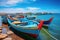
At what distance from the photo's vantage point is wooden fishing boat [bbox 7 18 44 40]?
74.0 inches

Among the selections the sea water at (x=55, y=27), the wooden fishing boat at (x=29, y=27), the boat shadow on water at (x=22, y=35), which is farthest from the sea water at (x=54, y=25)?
the boat shadow on water at (x=22, y=35)

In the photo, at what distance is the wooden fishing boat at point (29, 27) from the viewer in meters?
1.88

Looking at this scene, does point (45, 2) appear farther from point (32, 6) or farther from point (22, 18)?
point (22, 18)

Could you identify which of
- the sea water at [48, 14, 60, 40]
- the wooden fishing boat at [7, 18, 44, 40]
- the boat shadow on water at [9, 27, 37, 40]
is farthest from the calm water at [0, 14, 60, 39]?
the boat shadow on water at [9, 27, 37, 40]

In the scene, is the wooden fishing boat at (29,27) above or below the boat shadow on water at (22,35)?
above

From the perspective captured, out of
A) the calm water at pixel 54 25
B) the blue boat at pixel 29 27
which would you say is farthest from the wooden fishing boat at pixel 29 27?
the calm water at pixel 54 25

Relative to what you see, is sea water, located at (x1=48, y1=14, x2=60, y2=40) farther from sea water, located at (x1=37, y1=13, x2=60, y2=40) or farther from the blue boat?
the blue boat

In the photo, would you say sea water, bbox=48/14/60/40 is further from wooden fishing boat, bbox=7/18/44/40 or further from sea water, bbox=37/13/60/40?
wooden fishing boat, bbox=7/18/44/40

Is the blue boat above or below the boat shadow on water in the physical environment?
above

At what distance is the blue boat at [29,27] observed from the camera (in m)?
1.88

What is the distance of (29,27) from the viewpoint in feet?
6.23

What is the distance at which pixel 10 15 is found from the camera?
1958mm

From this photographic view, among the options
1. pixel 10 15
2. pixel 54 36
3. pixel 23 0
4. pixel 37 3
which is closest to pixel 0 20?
pixel 10 15

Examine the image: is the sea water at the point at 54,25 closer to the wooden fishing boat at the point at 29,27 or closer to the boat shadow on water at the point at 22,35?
the wooden fishing boat at the point at 29,27
